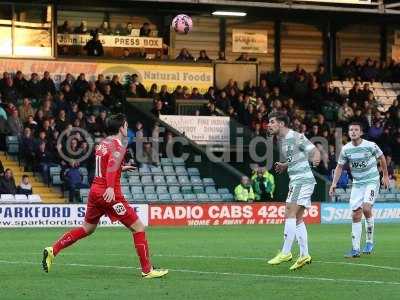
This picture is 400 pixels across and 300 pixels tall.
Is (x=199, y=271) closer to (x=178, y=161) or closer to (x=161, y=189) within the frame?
(x=161, y=189)

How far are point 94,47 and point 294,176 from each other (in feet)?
73.5

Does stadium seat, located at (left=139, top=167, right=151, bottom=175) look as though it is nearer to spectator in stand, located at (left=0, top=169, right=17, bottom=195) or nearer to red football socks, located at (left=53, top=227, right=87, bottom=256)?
spectator in stand, located at (left=0, top=169, right=17, bottom=195)

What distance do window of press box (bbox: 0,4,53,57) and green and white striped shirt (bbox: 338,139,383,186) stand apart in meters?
20.2

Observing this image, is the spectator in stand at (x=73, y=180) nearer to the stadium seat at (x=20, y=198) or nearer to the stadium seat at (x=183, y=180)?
the stadium seat at (x=20, y=198)

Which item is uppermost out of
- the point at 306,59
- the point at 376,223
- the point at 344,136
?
the point at 306,59

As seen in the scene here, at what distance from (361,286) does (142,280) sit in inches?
104

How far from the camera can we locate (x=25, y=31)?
117 feet

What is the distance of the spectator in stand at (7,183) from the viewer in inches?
1113

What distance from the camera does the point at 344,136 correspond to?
3619cm

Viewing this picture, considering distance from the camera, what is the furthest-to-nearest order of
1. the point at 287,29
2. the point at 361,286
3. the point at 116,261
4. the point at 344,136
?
the point at 287,29 → the point at 344,136 → the point at 116,261 → the point at 361,286

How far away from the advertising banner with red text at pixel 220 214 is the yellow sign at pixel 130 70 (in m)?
8.89

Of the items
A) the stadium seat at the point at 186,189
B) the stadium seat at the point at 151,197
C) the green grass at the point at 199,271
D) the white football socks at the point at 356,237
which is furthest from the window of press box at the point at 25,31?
the white football socks at the point at 356,237

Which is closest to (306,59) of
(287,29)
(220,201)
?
(287,29)

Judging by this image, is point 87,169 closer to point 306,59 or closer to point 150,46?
point 150,46
